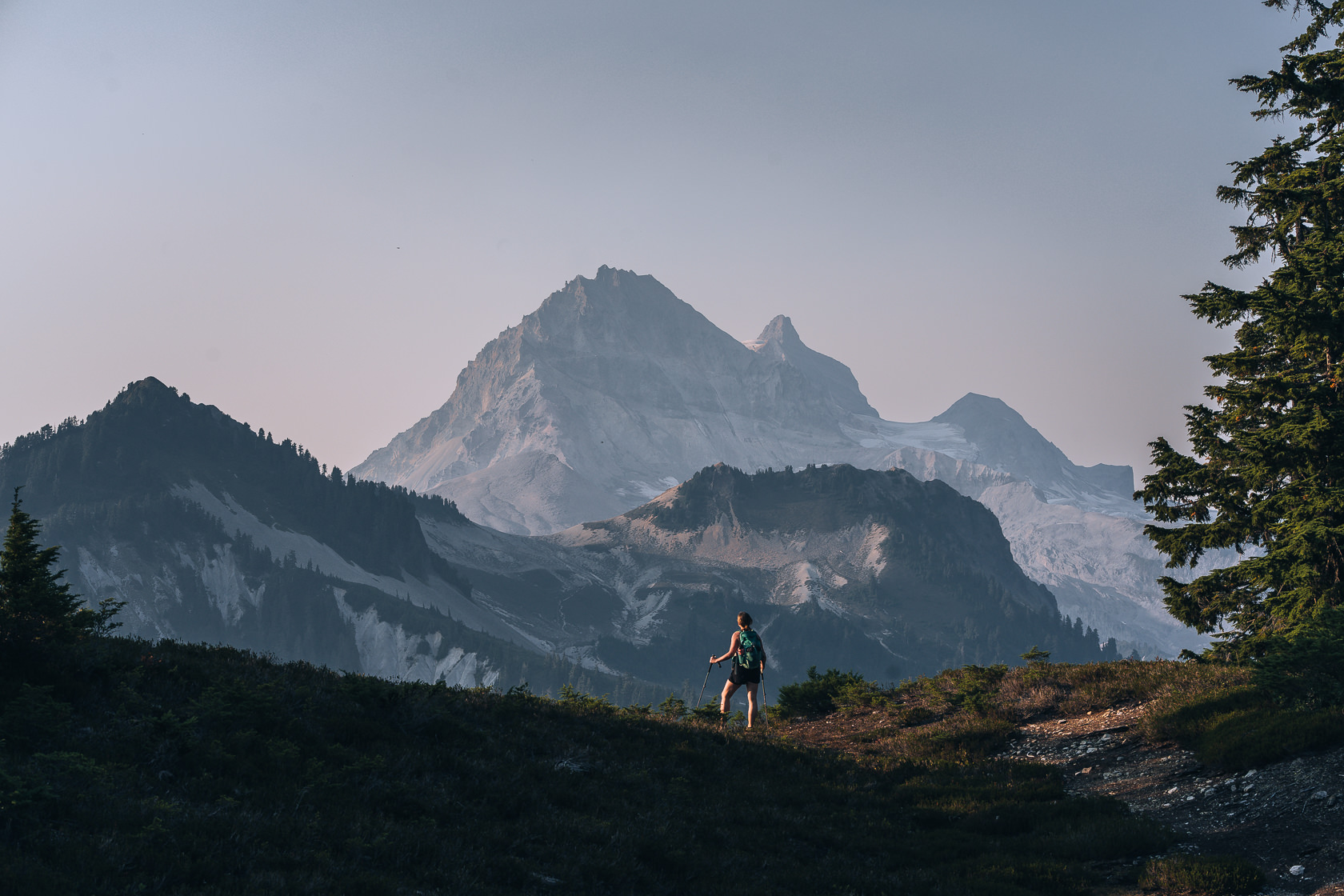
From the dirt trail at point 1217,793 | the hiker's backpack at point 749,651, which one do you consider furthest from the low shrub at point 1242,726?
the hiker's backpack at point 749,651

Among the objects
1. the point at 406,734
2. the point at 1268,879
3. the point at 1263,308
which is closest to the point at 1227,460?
the point at 1263,308

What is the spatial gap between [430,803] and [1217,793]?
11468mm

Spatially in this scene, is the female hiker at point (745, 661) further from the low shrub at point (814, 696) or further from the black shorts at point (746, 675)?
the low shrub at point (814, 696)

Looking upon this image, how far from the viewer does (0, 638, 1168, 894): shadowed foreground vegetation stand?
9.34 m

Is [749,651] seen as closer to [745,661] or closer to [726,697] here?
[745,661]

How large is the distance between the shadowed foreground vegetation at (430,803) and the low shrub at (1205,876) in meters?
0.86

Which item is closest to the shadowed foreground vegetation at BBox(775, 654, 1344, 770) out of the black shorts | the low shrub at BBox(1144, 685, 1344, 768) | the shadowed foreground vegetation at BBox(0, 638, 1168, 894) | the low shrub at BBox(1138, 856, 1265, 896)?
the low shrub at BBox(1144, 685, 1344, 768)

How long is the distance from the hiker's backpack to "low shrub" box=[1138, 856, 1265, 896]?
11.5 meters

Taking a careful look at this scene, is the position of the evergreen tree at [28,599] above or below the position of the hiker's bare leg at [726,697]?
above

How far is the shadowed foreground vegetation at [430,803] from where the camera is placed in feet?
30.7

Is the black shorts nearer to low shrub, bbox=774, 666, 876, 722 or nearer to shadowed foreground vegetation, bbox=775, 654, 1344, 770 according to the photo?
shadowed foreground vegetation, bbox=775, 654, 1344, 770

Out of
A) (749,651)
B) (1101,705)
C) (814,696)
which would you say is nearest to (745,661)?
(749,651)

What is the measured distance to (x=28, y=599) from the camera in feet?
41.5

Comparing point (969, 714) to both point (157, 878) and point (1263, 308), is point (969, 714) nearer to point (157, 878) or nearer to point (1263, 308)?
point (1263, 308)
